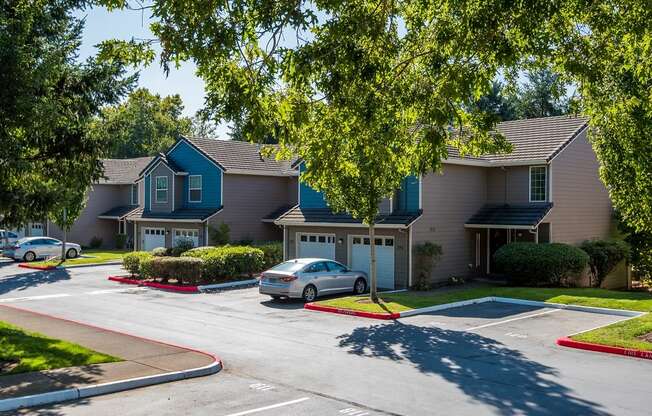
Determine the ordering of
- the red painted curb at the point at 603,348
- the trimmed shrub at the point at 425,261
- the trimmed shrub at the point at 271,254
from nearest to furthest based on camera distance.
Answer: the red painted curb at the point at 603,348 → the trimmed shrub at the point at 425,261 → the trimmed shrub at the point at 271,254

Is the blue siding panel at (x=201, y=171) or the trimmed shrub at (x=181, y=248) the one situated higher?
the blue siding panel at (x=201, y=171)

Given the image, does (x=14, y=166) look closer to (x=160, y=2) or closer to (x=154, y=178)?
(x=160, y=2)

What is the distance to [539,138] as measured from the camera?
28.5 m

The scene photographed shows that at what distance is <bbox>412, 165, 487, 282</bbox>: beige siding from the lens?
84.7 feet

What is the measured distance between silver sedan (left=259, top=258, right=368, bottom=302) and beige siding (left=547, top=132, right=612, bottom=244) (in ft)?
29.6

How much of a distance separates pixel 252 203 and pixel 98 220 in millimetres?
17906

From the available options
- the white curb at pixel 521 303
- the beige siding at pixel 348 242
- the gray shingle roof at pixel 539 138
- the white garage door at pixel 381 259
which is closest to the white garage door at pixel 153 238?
the beige siding at pixel 348 242

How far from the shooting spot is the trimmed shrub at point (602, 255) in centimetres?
2738

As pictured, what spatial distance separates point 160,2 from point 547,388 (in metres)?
9.45

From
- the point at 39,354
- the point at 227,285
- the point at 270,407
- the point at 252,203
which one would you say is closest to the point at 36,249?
the point at 252,203

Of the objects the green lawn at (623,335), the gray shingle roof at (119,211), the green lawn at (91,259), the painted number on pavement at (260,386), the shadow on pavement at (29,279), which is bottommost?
the painted number on pavement at (260,386)

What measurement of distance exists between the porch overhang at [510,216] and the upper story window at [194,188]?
16181mm

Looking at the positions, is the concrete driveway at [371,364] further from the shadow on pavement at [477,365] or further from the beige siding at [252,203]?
the beige siding at [252,203]

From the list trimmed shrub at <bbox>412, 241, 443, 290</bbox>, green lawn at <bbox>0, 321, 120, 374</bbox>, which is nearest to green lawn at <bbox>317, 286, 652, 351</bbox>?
trimmed shrub at <bbox>412, 241, 443, 290</bbox>
